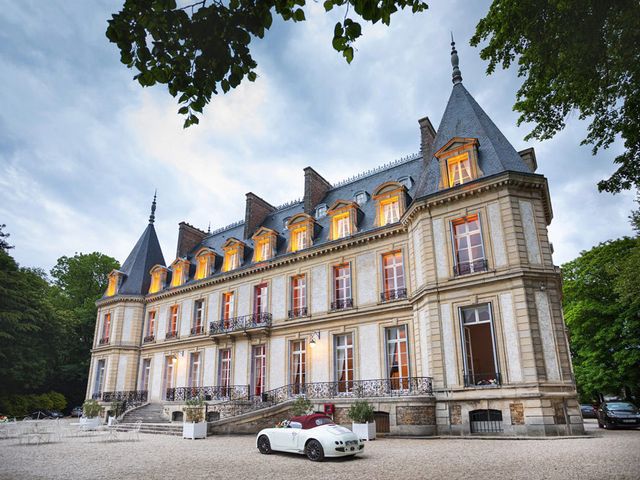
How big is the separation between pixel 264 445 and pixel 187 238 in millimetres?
22325

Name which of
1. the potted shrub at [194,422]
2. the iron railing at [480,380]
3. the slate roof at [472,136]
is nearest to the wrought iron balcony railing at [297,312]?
the potted shrub at [194,422]

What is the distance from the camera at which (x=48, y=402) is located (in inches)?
1339

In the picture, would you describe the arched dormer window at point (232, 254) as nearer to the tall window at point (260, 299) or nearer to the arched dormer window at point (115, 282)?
the tall window at point (260, 299)

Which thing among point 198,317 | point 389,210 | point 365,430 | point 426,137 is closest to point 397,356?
point 365,430

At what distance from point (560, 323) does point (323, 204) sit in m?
13.9

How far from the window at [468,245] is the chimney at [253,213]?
14.2 m

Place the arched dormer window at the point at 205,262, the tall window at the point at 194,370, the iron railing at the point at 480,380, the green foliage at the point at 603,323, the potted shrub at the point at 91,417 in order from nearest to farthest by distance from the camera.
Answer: the iron railing at the point at 480,380 → the potted shrub at the point at 91,417 → the tall window at the point at 194,370 → the arched dormer window at the point at 205,262 → the green foliage at the point at 603,323

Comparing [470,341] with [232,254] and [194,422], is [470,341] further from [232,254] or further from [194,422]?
[232,254]

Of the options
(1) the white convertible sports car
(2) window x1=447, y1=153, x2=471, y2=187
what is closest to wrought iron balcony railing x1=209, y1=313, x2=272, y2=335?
(1) the white convertible sports car

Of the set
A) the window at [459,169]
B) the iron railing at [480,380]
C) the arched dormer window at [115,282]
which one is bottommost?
the iron railing at [480,380]

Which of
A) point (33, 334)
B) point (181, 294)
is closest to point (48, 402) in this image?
point (33, 334)

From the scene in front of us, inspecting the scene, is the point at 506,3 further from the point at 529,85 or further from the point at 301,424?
the point at 301,424

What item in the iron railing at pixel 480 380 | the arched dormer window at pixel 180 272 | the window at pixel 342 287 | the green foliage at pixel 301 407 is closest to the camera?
the iron railing at pixel 480 380

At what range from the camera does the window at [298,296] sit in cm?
2167
